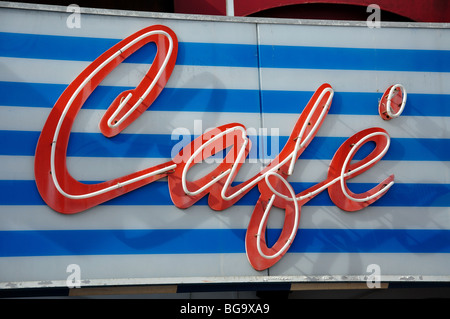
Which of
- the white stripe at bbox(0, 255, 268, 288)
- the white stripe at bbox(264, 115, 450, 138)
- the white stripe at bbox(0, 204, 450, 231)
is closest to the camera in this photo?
the white stripe at bbox(0, 255, 268, 288)

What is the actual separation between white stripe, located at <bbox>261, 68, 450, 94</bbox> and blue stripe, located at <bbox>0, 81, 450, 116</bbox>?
42 mm

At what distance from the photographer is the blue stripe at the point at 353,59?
4.25 m

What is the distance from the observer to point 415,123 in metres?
A: 4.28

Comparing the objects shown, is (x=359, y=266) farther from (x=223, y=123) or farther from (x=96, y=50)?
(x=96, y=50)

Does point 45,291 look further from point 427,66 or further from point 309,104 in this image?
point 427,66

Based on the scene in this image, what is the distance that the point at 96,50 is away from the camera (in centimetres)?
407

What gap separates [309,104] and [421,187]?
988mm

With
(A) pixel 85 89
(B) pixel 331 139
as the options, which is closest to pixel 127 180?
(A) pixel 85 89

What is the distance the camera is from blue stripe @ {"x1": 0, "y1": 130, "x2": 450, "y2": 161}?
3842mm

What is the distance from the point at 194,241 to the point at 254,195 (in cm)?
51

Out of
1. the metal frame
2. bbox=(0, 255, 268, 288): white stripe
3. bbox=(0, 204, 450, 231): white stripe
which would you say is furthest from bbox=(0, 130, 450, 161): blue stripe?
the metal frame

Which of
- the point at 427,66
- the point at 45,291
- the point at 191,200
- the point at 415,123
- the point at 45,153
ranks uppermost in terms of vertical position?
the point at 427,66

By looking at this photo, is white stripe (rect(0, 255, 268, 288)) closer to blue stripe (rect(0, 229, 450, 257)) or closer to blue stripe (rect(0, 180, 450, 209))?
blue stripe (rect(0, 229, 450, 257))

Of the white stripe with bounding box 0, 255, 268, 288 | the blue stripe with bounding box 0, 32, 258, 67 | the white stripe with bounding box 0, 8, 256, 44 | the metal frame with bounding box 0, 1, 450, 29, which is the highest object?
the metal frame with bounding box 0, 1, 450, 29
